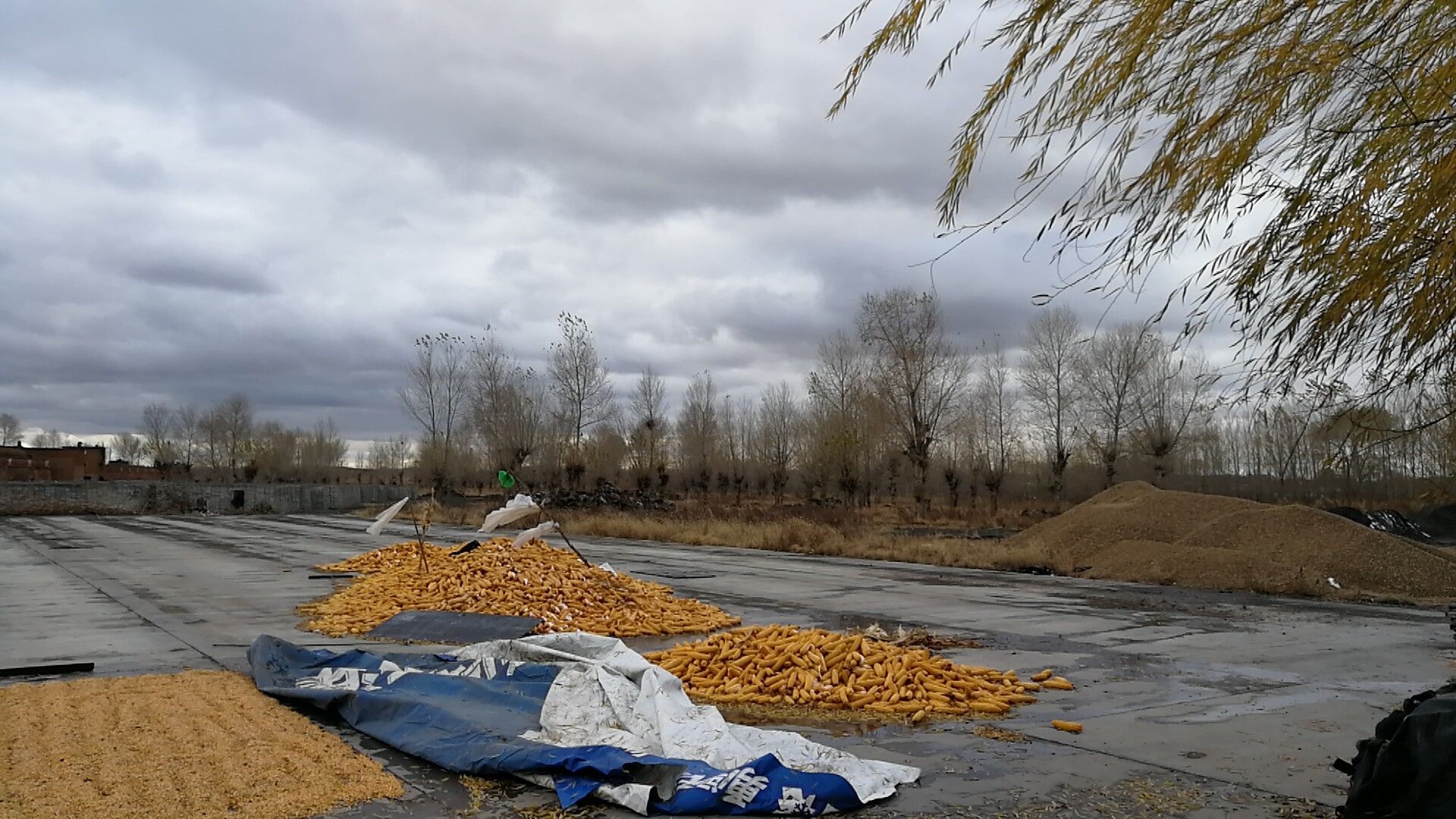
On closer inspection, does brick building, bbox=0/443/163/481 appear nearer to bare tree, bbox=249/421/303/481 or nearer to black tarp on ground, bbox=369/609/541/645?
bare tree, bbox=249/421/303/481

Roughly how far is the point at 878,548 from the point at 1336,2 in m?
23.9

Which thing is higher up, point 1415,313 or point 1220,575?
point 1415,313

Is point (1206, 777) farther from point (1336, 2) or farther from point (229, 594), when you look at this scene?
point (229, 594)

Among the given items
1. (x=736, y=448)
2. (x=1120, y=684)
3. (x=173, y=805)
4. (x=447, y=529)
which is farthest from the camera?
(x=736, y=448)

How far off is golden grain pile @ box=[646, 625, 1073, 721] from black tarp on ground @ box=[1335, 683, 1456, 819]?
3448 mm

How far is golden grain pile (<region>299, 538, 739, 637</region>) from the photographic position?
12.2 metres

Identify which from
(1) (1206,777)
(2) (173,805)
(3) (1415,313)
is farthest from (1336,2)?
(2) (173,805)

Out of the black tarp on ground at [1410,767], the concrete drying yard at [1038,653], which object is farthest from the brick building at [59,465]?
the black tarp on ground at [1410,767]

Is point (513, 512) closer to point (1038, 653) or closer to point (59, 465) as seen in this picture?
point (1038, 653)

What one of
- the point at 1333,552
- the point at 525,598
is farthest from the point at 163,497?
the point at 1333,552

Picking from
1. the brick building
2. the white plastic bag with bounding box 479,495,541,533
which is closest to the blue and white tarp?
the white plastic bag with bounding box 479,495,541,533

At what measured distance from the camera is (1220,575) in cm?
1886

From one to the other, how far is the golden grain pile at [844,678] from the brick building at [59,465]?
72.3 meters

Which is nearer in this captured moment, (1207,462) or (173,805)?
(173,805)
